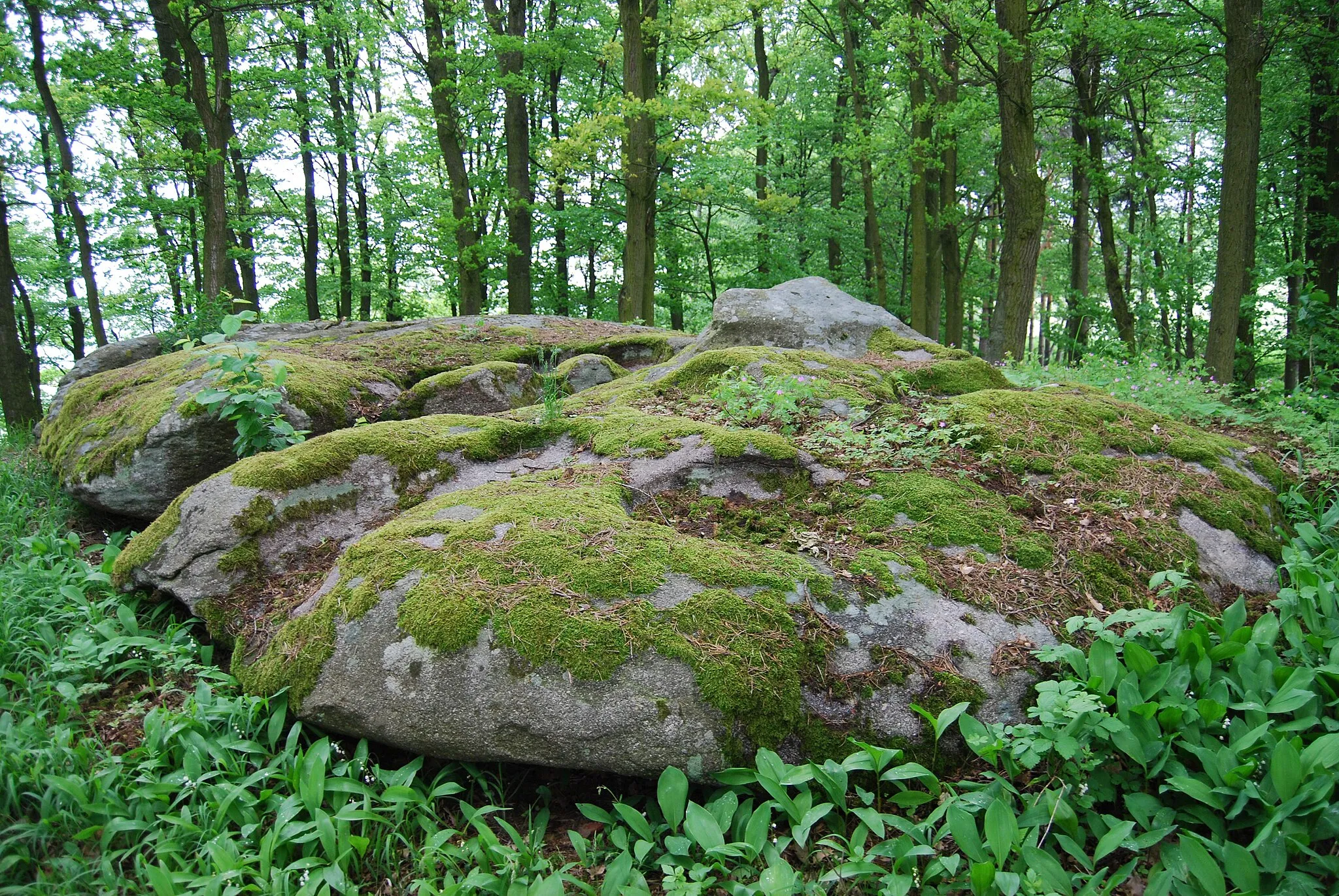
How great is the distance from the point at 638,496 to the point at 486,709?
58.0 inches

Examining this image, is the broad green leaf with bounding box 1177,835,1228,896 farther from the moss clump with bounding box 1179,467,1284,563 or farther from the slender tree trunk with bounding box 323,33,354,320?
the slender tree trunk with bounding box 323,33,354,320

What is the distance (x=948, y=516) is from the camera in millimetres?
3422

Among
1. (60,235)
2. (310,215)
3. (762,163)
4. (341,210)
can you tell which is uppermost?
(762,163)

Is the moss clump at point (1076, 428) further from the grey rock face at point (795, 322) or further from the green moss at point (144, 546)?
the green moss at point (144, 546)

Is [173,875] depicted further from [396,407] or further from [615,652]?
[396,407]

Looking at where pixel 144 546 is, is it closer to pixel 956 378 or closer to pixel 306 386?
pixel 306 386

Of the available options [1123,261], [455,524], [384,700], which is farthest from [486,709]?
[1123,261]

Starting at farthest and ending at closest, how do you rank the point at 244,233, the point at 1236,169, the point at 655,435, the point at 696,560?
the point at 244,233 < the point at 1236,169 < the point at 655,435 < the point at 696,560

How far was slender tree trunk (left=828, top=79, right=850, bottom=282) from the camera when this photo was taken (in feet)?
56.0

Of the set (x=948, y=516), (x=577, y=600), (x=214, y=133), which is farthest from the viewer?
(x=214, y=133)

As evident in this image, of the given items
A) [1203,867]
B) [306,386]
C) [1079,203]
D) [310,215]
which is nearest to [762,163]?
[1079,203]

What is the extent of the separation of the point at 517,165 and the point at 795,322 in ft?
30.3

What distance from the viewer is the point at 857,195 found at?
19.1 meters

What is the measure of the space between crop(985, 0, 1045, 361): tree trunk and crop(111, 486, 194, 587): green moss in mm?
8843
